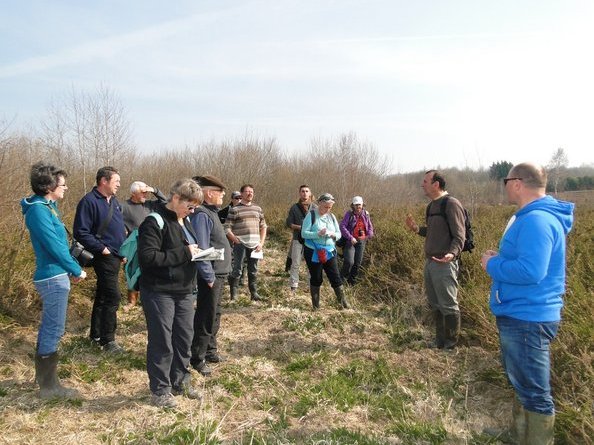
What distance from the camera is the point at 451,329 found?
547cm

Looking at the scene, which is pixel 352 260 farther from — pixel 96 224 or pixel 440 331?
pixel 96 224

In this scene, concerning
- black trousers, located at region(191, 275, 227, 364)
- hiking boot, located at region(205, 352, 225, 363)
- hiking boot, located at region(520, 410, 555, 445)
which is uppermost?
black trousers, located at region(191, 275, 227, 364)

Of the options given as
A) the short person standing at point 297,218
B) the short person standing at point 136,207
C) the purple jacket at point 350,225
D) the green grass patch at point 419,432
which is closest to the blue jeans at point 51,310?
the short person standing at point 136,207

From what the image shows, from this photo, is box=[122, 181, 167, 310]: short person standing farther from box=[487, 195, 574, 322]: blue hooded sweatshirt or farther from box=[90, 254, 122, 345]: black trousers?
box=[487, 195, 574, 322]: blue hooded sweatshirt

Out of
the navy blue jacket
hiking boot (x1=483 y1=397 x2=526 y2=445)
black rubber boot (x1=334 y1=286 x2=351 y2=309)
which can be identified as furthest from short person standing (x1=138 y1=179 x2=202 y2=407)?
black rubber boot (x1=334 y1=286 x2=351 y2=309)

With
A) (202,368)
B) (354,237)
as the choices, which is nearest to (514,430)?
(202,368)

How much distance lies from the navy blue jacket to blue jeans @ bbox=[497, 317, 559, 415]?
13.1 feet

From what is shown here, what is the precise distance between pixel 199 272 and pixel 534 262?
2.91m

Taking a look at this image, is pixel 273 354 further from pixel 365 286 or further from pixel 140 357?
pixel 365 286

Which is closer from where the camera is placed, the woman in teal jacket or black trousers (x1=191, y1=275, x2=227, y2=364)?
the woman in teal jacket

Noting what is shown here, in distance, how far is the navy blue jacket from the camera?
187 inches

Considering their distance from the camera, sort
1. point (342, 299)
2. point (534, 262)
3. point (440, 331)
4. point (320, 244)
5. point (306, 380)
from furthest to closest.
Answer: point (342, 299) < point (320, 244) < point (440, 331) < point (306, 380) < point (534, 262)

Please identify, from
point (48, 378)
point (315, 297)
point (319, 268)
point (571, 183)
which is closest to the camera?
point (48, 378)

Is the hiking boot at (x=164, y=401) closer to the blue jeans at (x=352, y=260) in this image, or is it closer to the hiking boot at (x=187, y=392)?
the hiking boot at (x=187, y=392)
